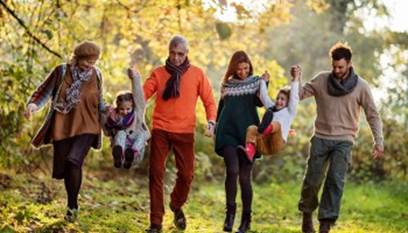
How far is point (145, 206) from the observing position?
11180 millimetres

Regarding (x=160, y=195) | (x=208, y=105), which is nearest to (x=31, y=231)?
(x=160, y=195)

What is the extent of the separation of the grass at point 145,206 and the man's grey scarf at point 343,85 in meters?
1.86

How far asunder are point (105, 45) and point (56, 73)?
568 centimetres

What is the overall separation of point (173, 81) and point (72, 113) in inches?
43.5

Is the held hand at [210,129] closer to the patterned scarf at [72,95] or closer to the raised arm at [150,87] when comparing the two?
the raised arm at [150,87]

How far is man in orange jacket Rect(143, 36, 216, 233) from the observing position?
786 centimetres

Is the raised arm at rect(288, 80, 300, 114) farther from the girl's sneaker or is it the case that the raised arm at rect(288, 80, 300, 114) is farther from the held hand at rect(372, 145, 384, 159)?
the girl's sneaker

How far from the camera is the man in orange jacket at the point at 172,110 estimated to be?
7.86 metres

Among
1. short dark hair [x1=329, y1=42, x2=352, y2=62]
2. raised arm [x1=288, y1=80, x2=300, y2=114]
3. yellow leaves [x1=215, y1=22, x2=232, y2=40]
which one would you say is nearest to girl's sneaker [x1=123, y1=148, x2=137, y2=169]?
raised arm [x1=288, y1=80, x2=300, y2=114]

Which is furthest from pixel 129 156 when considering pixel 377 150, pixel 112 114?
pixel 377 150

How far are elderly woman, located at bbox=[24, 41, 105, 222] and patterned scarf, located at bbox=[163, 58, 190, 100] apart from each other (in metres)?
0.75

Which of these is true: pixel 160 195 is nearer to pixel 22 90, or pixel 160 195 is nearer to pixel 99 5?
pixel 22 90

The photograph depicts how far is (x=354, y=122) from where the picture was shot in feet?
27.2

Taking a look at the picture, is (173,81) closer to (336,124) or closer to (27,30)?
(336,124)
